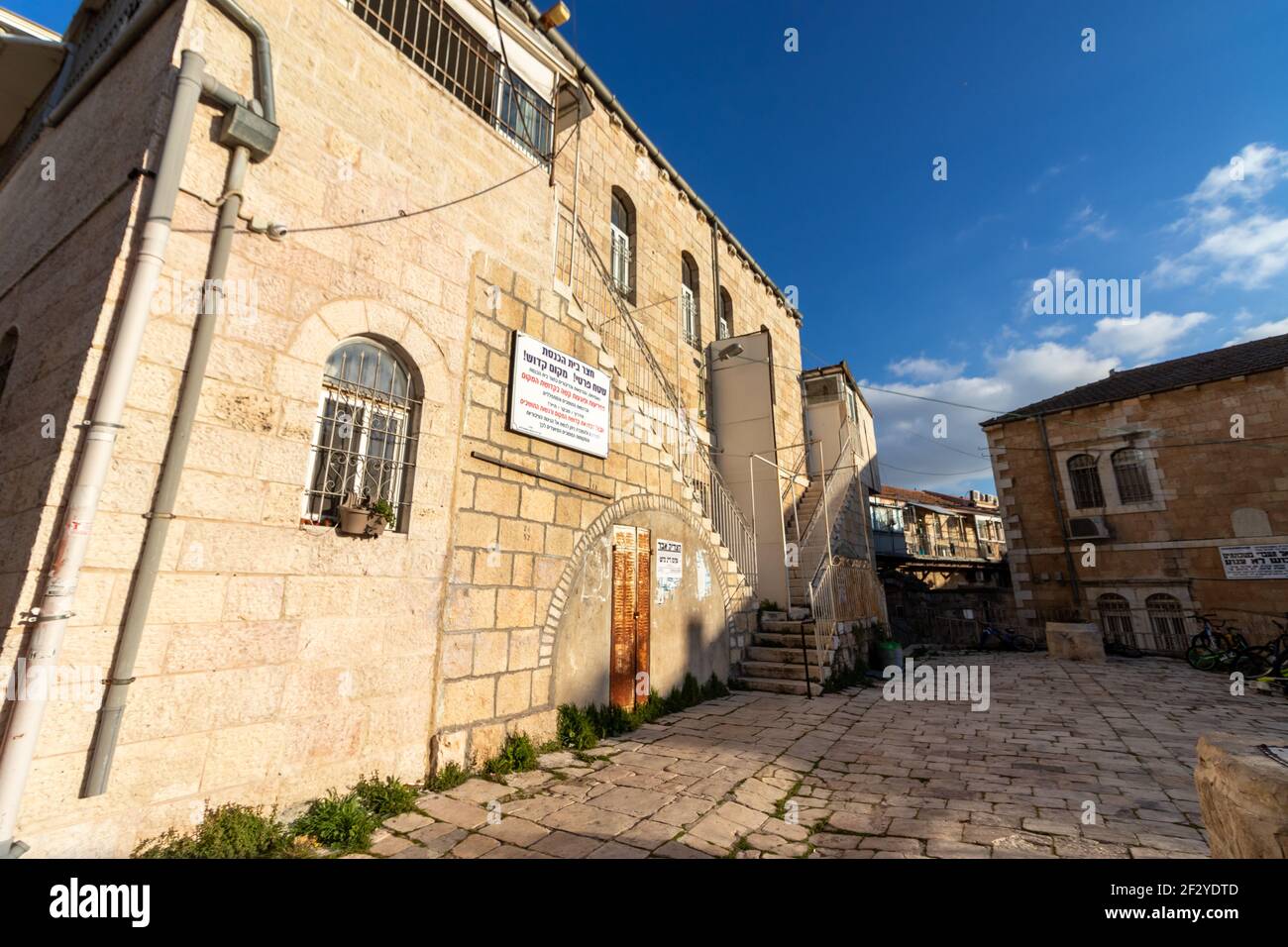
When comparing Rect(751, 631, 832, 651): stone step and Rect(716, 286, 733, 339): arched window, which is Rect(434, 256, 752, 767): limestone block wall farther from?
Rect(716, 286, 733, 339): arched window

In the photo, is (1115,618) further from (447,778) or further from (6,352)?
(6,352)

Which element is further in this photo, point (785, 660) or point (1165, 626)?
point (1165, 626)

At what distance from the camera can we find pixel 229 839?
3129 mm

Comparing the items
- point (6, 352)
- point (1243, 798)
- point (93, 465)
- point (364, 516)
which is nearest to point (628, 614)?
point (364, 516)

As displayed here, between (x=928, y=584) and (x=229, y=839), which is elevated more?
(x=928, y=584)

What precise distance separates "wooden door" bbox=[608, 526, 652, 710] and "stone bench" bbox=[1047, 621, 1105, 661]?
40.7 ft

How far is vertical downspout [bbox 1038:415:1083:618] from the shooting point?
16016 mm

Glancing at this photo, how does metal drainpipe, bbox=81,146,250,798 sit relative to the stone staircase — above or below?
above

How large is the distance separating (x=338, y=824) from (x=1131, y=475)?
68.6ft

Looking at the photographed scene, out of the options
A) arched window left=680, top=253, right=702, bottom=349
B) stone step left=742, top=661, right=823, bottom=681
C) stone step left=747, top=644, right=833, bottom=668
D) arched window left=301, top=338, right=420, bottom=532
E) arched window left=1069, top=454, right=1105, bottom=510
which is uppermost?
arched window left=680, top=253, right=702, bottom=349

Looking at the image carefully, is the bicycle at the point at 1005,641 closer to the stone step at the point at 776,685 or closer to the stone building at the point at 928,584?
the stone building at the point at 928,584

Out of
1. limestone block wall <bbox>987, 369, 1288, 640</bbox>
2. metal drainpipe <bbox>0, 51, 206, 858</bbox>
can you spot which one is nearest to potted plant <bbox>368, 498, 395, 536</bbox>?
metal drainpipe <bbox>0, 51, 206, 858</bbox>

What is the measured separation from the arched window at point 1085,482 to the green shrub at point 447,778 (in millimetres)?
19321

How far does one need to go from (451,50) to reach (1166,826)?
30.4 ft
